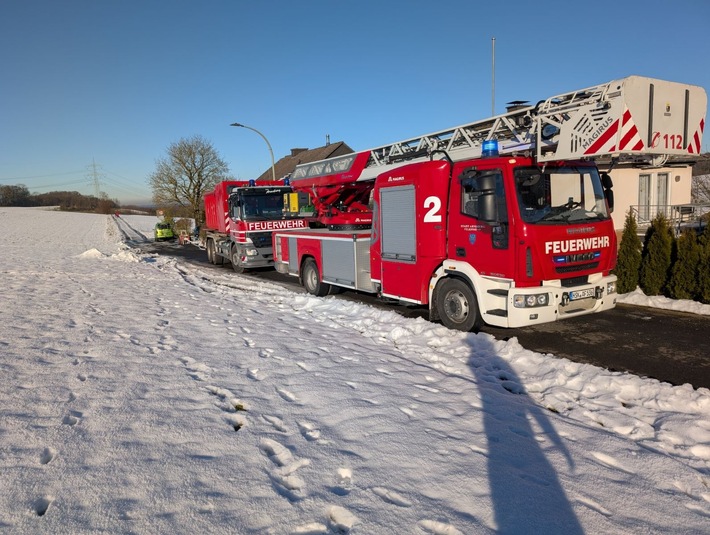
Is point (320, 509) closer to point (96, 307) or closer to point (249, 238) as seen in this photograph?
point (96, 307)

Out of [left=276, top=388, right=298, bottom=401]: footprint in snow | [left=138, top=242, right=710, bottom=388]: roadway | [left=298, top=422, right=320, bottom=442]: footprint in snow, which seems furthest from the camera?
[left=138, top=242, right=710, bottom=388]: roadway

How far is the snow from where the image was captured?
2.60 metres

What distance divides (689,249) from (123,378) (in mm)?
9921

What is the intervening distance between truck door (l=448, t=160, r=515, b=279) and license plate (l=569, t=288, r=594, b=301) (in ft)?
3.19

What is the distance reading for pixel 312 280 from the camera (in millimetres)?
11141

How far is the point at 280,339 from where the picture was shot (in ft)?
20.6

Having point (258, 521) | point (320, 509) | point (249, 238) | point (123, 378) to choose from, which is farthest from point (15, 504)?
point (249, 238)

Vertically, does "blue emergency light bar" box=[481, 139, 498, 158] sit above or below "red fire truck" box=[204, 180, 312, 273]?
above

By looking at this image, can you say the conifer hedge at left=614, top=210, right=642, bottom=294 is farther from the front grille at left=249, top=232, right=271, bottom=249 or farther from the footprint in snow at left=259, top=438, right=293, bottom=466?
the front grille at left=249, top=232, right=271, bottom=249

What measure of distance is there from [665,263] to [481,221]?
531 centimetres

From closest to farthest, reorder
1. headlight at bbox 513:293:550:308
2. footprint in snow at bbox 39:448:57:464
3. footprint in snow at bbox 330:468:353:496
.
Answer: footprint in snow at bbox 330:468:353:496
footprint in snow at bbox 39:448:57:464
headlight at bbox 513:293:550:308

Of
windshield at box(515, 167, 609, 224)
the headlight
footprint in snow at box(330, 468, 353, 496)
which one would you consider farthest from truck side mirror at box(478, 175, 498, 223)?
footprint in snow at box(330, 468, 353, 496)

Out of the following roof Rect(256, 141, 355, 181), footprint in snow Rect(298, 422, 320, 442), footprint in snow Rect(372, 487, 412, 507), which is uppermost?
roof Rect(256, 141, 355, 181)

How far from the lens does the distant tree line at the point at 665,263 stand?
330 inches
